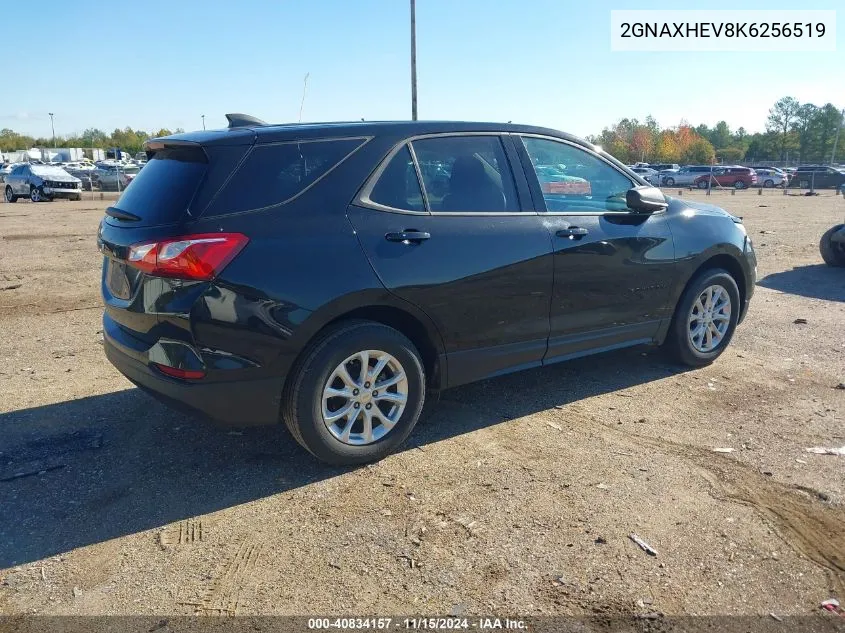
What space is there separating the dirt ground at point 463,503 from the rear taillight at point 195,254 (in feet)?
3.81

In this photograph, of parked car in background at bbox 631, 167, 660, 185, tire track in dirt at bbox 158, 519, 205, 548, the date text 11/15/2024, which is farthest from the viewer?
parked car in background at bbox 631, 167, 660, 185

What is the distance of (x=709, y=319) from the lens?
5566mm

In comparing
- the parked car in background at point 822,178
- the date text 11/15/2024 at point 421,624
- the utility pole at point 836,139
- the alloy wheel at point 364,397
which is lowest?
the date text 11/15/2024 at point 421,624

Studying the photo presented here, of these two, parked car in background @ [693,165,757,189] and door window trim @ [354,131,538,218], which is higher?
parked car in background @ [693,165,757,189]

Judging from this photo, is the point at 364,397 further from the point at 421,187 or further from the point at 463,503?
the point at 421,187

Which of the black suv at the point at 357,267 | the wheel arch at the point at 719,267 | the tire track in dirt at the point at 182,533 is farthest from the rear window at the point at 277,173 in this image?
the wheel arch at the point at 719,267

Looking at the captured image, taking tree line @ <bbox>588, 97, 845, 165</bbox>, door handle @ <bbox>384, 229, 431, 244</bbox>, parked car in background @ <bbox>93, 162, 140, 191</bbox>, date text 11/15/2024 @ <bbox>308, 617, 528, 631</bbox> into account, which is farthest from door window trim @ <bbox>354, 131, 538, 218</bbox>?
tree line @ <bbox>588, 97, 845, 165</bbox>

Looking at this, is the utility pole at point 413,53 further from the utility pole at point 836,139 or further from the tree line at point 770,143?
the utility pole at point 836,139

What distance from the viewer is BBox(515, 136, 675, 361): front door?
14.9 ft

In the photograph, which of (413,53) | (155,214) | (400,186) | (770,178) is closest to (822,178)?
(770,178)

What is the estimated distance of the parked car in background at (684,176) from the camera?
4662 centimetres

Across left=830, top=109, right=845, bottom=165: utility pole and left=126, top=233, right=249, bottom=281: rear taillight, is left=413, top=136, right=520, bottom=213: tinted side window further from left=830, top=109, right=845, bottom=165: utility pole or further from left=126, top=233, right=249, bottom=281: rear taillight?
left=830, top=109, right=845, bottom=165: utility pole

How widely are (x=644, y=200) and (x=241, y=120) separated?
9.06ft

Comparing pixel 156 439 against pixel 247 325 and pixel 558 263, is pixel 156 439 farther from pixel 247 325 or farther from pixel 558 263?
pixel 558 263
